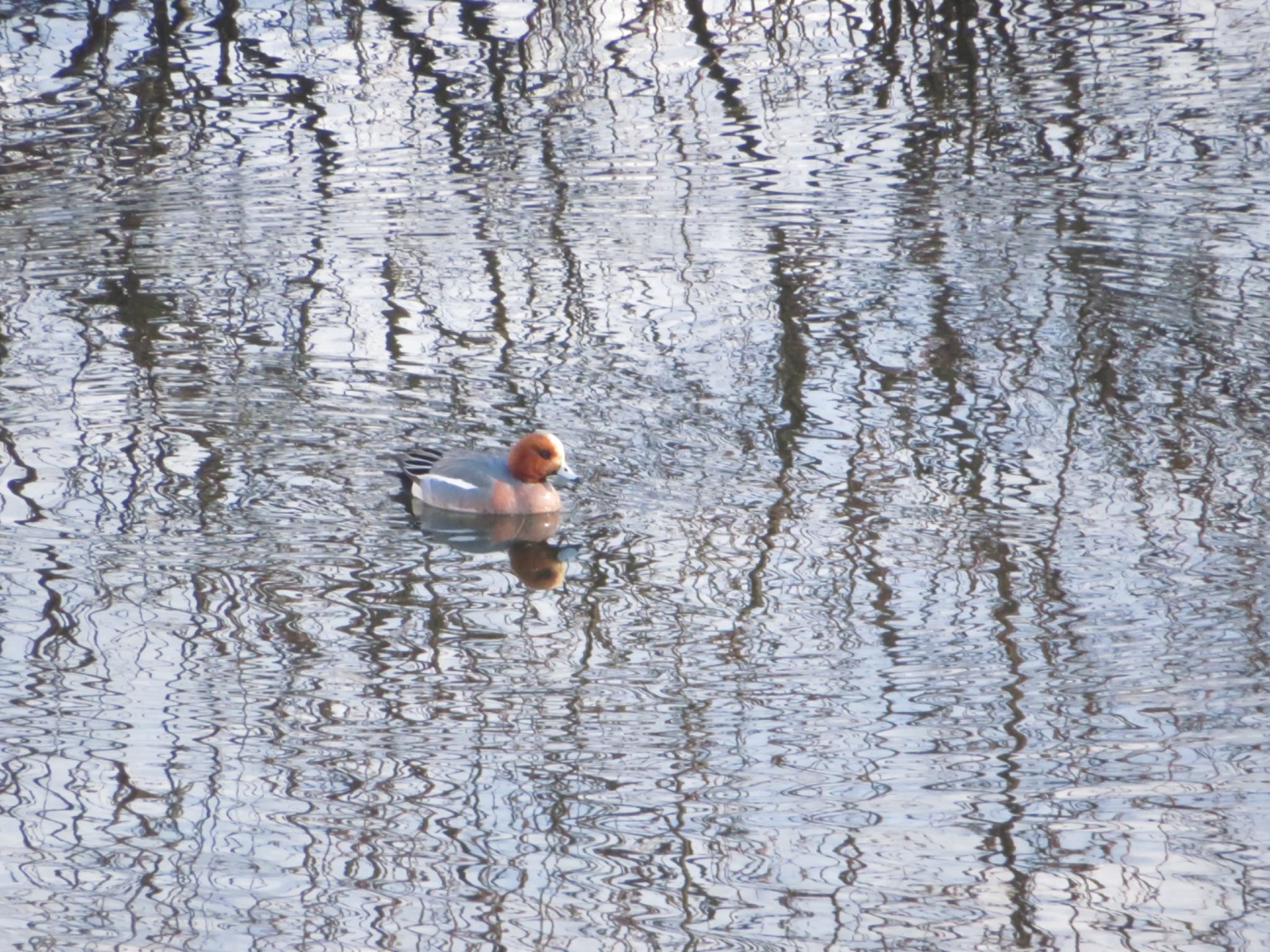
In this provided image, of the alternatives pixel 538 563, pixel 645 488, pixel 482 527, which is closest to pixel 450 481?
pixel 482 527

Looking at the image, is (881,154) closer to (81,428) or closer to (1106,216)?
(1106,216)

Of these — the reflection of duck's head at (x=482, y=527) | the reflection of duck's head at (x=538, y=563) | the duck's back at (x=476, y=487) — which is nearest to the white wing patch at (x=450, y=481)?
the duck's back at (x=476, y=487)

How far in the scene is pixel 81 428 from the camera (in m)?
8.77

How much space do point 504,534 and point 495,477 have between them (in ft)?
0.88

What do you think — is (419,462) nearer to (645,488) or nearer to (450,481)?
(450,481)

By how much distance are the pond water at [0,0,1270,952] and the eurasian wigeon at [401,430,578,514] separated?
5.6 inches

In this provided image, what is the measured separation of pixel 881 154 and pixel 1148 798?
730 centimetres

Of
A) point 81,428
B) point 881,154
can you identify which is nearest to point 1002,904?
point 81,428

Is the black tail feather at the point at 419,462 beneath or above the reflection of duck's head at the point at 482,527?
above

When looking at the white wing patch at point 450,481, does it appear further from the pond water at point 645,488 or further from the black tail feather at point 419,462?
the pond water at point 645,488

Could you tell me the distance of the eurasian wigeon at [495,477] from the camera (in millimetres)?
8016

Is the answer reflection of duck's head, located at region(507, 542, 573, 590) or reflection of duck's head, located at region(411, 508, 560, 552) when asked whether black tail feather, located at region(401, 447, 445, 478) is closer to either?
reflection of duck's head, located at region(411, 508, 560, 552)

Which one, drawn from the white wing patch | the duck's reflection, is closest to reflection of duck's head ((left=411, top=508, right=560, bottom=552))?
the duck's reflection

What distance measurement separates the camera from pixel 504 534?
27.0 feet
